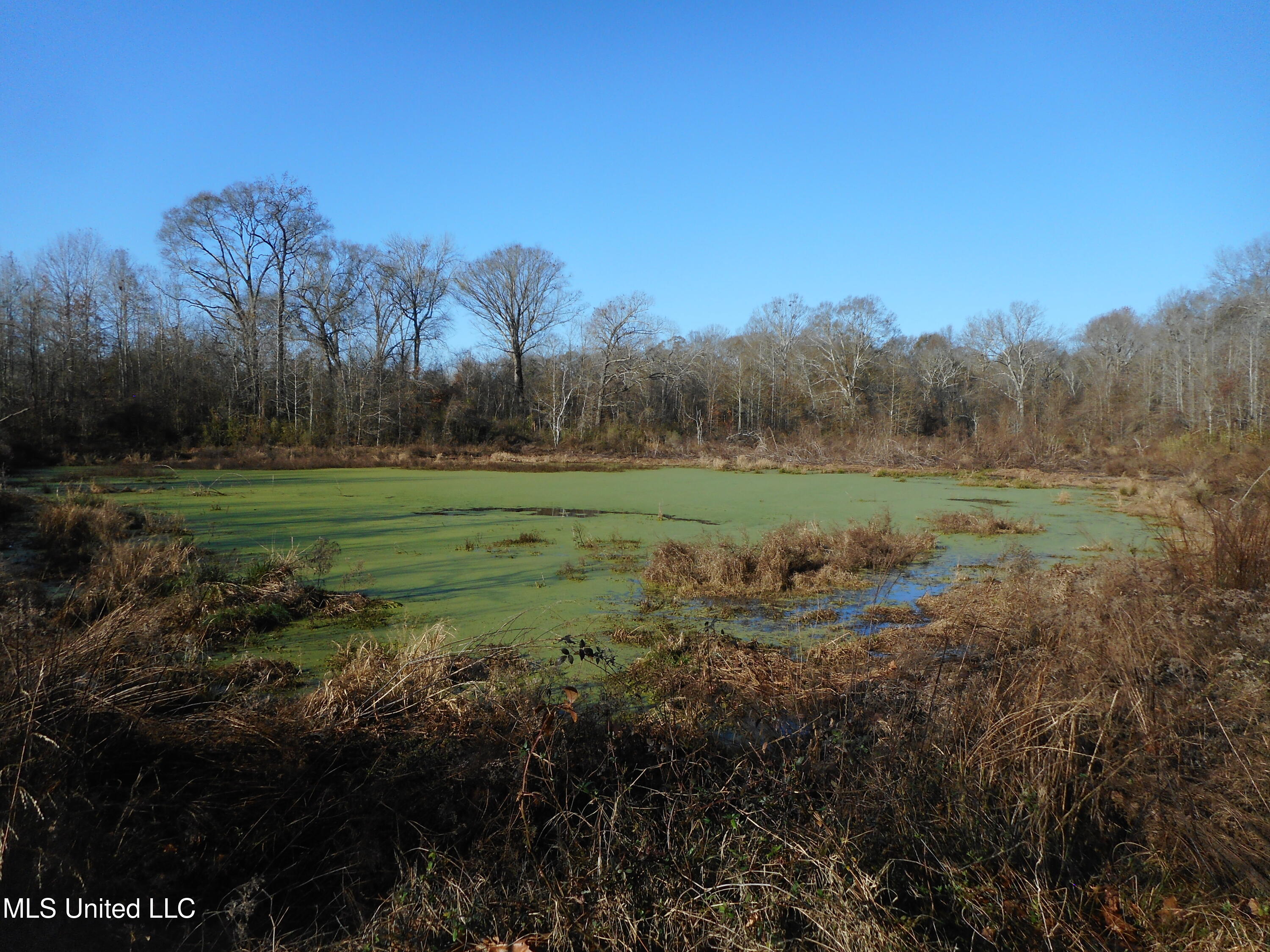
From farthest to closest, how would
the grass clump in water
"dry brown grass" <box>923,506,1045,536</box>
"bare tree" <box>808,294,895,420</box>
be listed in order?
1. "bare tree" <box>808,294,895,420</box>
2. "dry brown grass" <box>923,506,1045,536</box>
3. the grass clump in water

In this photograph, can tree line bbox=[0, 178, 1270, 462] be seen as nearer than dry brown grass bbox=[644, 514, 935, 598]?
No

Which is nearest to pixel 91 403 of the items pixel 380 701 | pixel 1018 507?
pixel 380 701

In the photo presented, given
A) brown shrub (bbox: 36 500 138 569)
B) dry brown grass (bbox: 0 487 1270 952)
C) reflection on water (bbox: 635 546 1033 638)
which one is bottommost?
reflection on water (bbox: 635 546 1033 638)

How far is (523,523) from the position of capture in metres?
10.2

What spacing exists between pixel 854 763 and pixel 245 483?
1484 centimetres

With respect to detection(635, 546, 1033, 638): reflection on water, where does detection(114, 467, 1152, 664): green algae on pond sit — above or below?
above

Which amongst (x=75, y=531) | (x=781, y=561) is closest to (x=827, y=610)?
(x=781, y=561)

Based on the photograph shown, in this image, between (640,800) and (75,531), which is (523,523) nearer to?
(75,531)

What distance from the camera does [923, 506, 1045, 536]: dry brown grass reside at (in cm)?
999

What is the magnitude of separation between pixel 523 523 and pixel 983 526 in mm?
6666

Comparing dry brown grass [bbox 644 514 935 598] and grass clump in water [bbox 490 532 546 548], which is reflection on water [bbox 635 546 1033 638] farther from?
grass clump in water [bbox 490 532 546 548]

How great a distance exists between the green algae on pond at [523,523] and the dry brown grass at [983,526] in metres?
0.28

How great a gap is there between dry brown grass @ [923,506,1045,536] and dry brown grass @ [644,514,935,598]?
2.27 m

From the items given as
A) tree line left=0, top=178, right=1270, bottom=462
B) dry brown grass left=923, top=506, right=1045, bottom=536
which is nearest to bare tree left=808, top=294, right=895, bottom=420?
tree line left=0, top=178, right=1270, bottom=462
